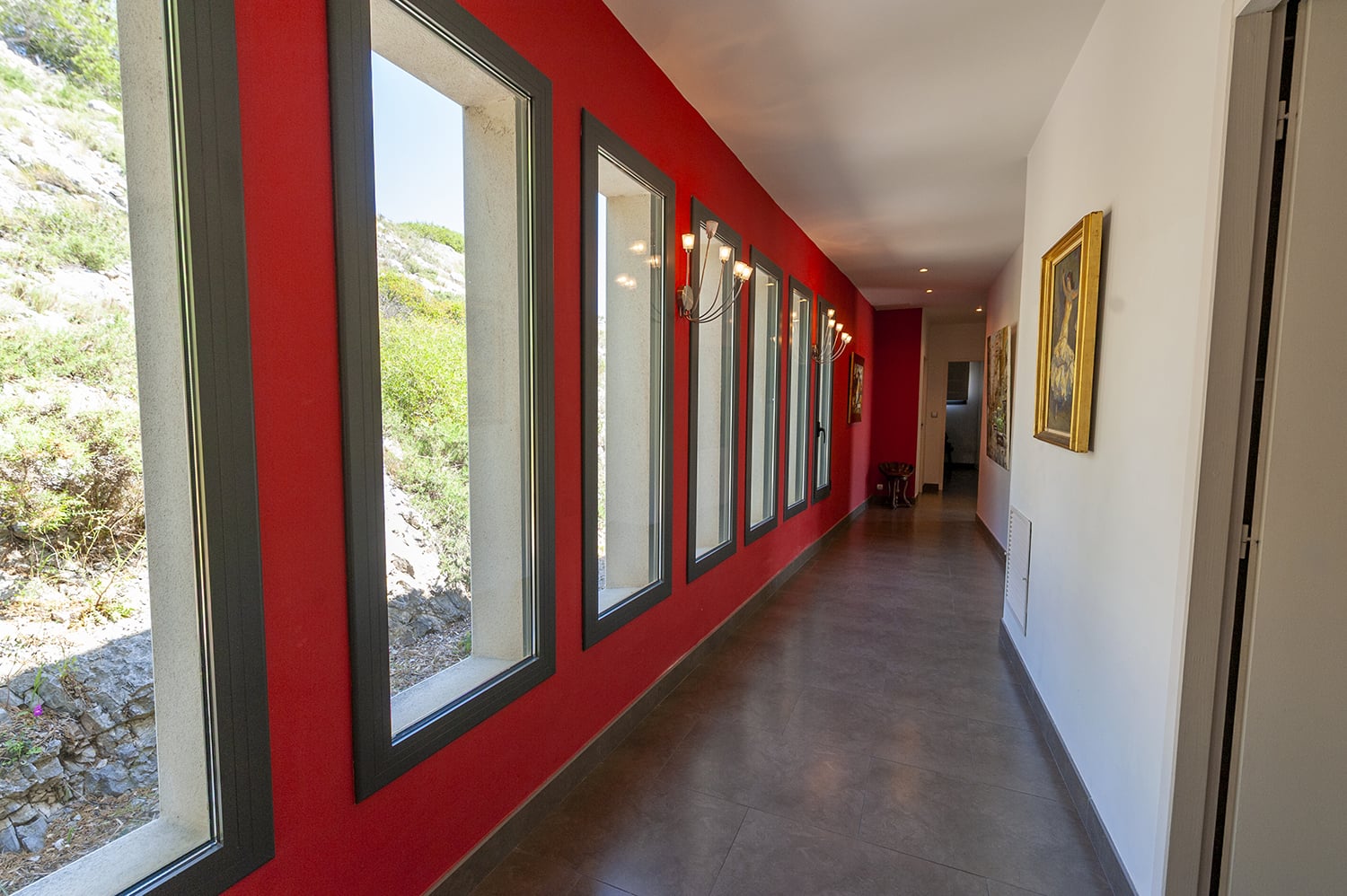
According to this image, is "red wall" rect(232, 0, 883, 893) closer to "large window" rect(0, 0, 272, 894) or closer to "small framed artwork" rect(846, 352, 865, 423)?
"large window" rect(0, 0, 272, 894)

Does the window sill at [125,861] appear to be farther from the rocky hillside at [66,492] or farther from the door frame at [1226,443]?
the door frame at [1226,443]

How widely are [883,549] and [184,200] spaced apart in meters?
6.63

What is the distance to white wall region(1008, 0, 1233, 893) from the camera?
63.4 inches

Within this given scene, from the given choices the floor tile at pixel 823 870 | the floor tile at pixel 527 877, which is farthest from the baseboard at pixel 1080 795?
the floor tile at pixel 527 877

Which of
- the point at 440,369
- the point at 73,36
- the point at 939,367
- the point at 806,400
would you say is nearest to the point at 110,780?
the point at 440,369

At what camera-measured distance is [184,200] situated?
3.87 feet

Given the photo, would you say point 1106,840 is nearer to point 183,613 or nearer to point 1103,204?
point 1103,204

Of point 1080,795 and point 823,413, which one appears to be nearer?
point 1080,795

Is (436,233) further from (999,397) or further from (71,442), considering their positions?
(999,397)

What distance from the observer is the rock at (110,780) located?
45.2 inches

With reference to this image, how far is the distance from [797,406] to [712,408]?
2197mm

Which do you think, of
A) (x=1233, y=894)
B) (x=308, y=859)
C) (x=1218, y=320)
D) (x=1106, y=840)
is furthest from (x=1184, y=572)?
(x=308, y=859)

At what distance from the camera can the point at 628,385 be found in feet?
9.87

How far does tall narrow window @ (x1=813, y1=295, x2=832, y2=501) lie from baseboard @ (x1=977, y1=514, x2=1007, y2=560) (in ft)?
5.89
